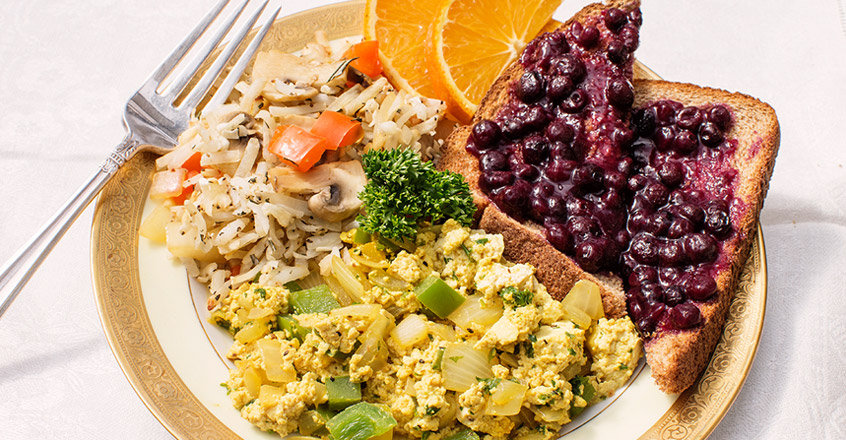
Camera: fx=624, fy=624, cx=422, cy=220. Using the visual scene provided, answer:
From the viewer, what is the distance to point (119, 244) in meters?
3.39

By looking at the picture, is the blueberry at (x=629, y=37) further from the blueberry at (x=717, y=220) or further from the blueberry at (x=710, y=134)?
the blueberry at (x=717, y=220)

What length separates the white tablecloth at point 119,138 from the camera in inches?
139

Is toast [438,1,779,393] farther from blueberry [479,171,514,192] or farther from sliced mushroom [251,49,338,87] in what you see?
sliced mushroom [251,49,338,87]

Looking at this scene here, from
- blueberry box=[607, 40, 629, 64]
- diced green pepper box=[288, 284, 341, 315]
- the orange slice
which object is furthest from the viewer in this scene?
the orange slice

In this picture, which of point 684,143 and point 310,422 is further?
point 684,143

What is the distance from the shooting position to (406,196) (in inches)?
127

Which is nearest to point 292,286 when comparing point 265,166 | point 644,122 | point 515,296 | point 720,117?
point 265,166

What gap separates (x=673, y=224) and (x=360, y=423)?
6.10 ft

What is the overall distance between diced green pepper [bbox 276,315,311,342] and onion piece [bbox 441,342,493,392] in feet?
2.26

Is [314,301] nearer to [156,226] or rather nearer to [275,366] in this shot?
[275,366]

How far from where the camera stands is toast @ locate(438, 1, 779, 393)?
3.08 meters

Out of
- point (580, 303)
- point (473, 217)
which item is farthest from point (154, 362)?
point (580, 303)

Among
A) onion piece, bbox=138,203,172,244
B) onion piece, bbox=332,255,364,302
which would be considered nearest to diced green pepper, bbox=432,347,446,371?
onion piece, bbox=332,255,364,302

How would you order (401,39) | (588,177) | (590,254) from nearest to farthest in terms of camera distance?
(590,254) < (588,177) < (401,39)
